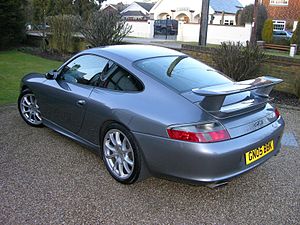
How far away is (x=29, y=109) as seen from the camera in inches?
191

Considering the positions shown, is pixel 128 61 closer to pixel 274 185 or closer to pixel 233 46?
pixel 274 185

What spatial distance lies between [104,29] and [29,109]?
21.9ft

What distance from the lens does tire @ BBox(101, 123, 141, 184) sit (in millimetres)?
3084

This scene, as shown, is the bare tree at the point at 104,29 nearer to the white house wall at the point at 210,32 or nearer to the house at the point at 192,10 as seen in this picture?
the white house wall at the point at 210,32

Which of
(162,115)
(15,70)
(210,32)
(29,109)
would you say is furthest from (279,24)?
(162,115)

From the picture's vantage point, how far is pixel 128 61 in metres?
3.46

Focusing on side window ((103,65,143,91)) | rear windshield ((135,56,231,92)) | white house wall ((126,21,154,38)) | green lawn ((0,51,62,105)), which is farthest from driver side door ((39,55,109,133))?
white house wall ((126,21,154,38))

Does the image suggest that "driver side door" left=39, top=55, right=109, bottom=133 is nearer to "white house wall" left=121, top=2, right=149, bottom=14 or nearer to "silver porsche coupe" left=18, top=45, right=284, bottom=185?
"silver porsche coupe" left=18, top=45, right=284, bottom=185

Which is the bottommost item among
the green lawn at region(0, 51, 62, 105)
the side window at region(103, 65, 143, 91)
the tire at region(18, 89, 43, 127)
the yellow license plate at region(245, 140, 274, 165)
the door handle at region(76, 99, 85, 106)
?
the green lawn at region(0, 51, 62, 105)

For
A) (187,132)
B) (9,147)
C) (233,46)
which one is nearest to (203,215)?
(187,132)

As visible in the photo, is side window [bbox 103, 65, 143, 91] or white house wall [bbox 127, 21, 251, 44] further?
white house wall [bbox 127, 21, 251, 44]

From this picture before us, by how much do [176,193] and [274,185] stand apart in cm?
107

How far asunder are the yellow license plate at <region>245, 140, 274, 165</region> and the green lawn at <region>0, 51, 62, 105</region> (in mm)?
4973

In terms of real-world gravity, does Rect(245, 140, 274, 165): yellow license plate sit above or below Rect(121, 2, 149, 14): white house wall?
below
